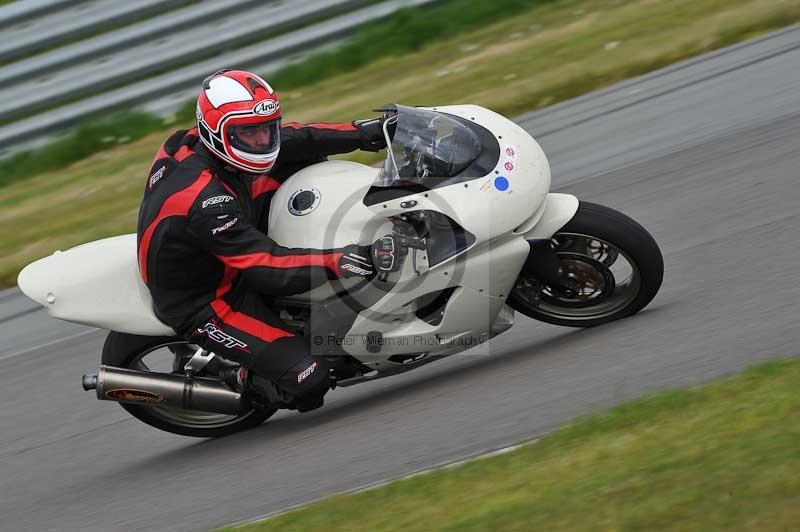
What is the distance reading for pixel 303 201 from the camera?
17.3ft

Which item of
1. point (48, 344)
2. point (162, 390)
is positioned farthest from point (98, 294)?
point (48, 344)

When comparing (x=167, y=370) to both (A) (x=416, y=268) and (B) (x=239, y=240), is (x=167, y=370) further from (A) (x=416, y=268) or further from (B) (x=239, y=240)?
(A) (x=416, y=268)

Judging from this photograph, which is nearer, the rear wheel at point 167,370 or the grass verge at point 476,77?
the rear wheel at point 167,370

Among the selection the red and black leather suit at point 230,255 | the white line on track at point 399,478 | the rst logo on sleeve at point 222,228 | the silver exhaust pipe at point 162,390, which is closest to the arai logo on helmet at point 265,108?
the red and black leather suit at point 230,255

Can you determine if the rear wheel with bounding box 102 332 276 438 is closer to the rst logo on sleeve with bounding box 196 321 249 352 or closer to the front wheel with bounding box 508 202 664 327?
the rst logo on sleeve with bounding box 196 321 249 352

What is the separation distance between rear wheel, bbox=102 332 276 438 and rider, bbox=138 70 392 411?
12.0 inches

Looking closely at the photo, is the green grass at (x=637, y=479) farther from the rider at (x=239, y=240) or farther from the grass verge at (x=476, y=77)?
the grass verge at (x=476, y=77)

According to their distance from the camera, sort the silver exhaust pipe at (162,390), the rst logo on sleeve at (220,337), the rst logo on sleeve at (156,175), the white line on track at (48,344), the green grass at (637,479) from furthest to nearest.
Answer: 1. the white line on track at (48,344)
2. the silver exhaust pipe at (162,390)
3. the rst logo on sleeve at (220,337)
4. the rst logo on sleeve at (156,175)
5. the green grass at (637,479)

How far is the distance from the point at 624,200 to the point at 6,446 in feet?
13.5

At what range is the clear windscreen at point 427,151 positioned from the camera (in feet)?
16.7

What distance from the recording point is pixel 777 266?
5.84 metres

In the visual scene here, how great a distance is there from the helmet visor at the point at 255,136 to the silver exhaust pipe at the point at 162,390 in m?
1.26

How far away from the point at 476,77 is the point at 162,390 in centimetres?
616

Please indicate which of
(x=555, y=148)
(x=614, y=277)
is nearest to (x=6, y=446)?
(x=614, y=277)
